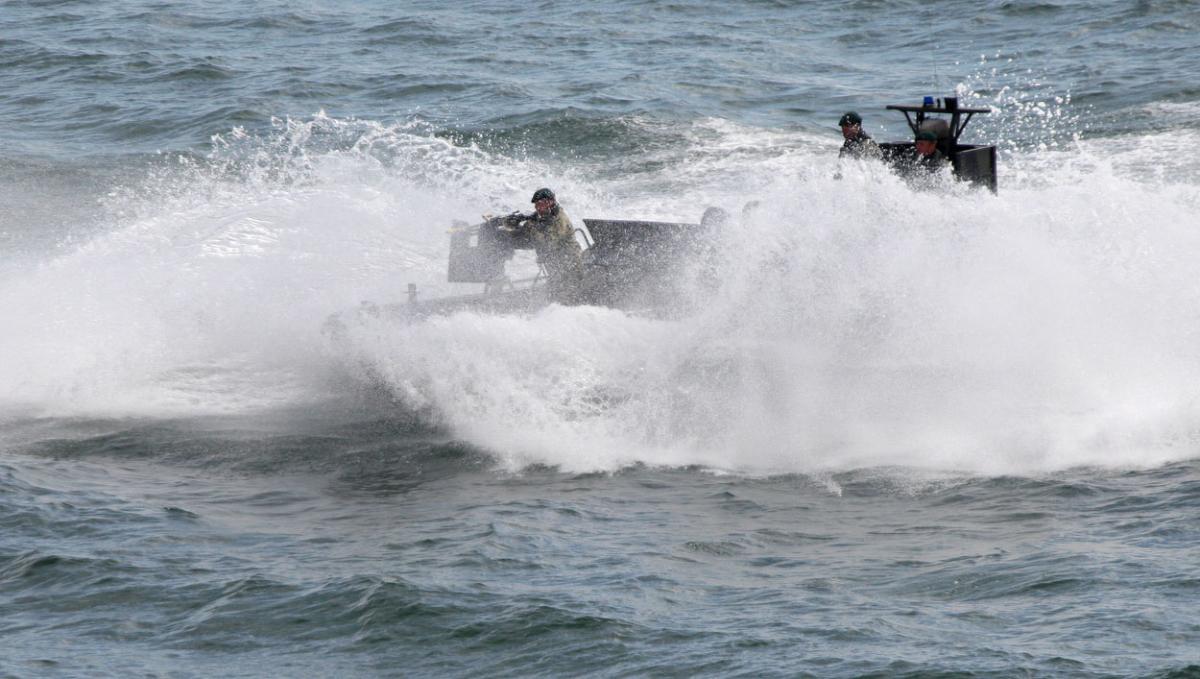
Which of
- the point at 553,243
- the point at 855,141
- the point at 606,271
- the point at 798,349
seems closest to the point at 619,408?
the point at 798,349

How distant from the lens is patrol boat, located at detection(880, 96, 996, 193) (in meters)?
15.0

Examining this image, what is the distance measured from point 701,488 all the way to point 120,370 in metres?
6.19

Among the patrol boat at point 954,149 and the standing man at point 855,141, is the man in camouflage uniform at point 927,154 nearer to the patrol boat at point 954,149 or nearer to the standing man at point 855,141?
the patrol boat at point 954,149

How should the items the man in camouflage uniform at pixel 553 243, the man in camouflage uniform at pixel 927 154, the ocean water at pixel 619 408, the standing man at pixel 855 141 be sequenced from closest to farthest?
the ocean water at pixel 619 408
the man in camouflage uniform at pixel 553 243
the man in camouflage uniform at pixel 927 154
the standing man at pixel 855 141

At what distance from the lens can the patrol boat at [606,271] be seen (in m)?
13.9

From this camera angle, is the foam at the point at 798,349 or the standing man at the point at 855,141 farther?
the standing man at the point at 855,141

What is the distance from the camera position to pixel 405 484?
11133mm

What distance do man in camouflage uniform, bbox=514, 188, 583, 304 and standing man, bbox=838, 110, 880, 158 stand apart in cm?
287

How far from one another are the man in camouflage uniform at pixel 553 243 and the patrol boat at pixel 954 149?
329cm

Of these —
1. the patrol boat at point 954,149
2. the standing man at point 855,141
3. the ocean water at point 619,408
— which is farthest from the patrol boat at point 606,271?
the patrol boat at point 954,149

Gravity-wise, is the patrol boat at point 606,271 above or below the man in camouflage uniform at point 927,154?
below

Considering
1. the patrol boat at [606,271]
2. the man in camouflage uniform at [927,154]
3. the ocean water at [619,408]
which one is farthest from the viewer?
the man in camouflage uniform at [927,154]

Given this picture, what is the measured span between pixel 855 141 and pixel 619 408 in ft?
15.4

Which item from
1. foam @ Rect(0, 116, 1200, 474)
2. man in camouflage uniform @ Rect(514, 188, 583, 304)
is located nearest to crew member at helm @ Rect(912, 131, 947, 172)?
foam @ Rect(0, 116, 1200, 474)
